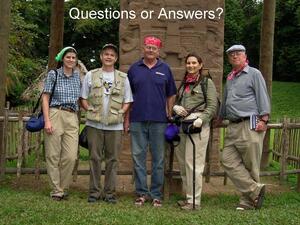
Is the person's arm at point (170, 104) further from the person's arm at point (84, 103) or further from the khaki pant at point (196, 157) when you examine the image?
the person's arm at point (84, 103)

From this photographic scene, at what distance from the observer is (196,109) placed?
6.07 metres

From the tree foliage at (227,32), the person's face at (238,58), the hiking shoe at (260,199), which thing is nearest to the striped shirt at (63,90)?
the person's face at (238,58)

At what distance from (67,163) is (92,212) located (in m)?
0.89

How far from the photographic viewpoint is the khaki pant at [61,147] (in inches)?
242

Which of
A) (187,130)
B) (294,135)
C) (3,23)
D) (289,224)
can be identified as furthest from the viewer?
(294,135)

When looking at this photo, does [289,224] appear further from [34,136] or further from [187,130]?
[34,136]

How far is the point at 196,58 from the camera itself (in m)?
6.00

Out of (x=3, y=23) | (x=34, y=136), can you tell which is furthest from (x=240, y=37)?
(x=3, y=23)

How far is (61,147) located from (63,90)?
685mm

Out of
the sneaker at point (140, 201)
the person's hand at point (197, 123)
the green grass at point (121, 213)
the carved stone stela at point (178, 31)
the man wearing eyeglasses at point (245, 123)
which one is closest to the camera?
the green grass at point (121, 213)

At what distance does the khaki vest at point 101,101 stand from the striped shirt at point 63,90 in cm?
21

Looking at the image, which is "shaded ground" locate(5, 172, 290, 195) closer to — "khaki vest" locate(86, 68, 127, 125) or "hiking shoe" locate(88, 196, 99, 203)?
"hiking shoe" locate(88, 196, 99, 203)

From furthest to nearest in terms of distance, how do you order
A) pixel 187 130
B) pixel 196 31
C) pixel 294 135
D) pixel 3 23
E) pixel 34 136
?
pixel 34 136 < pixel 294 135 < pixel 196 31 < pixel 3 23 < pixel 187 130

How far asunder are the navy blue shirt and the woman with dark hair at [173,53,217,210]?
197 mm
